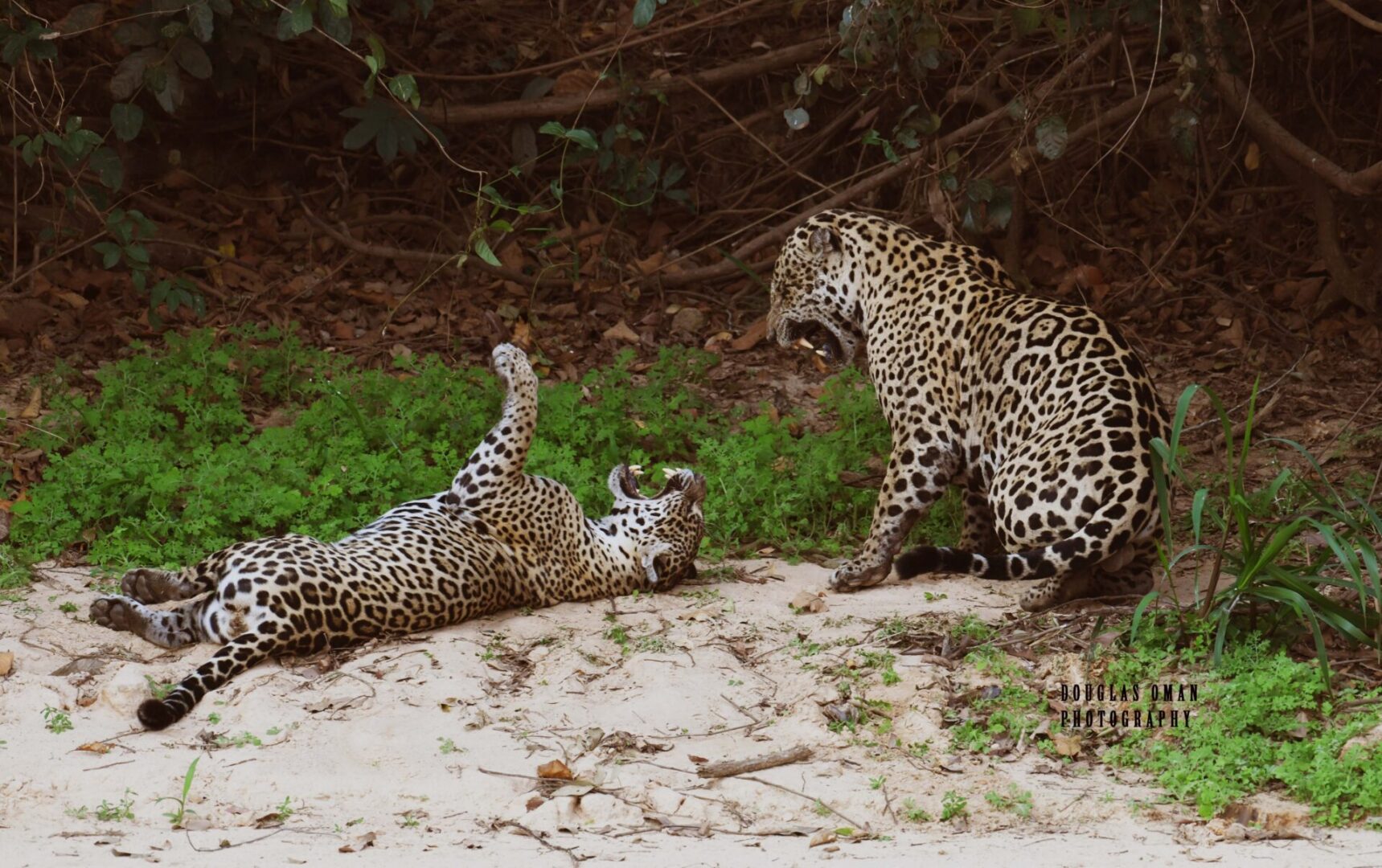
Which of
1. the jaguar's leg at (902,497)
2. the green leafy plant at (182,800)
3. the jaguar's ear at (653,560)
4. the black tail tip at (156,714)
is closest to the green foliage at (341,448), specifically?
the jaguar's leg at (902,497)

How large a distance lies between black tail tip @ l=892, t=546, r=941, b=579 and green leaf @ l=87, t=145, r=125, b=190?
522 centimetres

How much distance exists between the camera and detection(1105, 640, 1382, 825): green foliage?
14.6 ft

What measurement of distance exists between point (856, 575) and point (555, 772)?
2.30 metres

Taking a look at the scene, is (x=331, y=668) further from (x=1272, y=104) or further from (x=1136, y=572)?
(x=1272, y=104)

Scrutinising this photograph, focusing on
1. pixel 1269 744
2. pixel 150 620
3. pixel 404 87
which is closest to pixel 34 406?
pixel 150 620

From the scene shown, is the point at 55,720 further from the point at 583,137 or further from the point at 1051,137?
the point at 1051,137

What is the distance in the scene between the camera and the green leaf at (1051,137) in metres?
7.35

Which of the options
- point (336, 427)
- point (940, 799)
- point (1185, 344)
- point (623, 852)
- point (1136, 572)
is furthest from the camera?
point (1185, 344)

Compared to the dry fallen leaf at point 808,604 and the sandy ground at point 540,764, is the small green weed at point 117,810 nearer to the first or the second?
the sandy ground at point 540,764

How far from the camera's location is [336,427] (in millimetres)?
7848

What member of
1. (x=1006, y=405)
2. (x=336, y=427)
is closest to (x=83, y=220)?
(x=336, y=427)

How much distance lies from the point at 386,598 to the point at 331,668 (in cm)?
37

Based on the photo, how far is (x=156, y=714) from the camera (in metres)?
5.09

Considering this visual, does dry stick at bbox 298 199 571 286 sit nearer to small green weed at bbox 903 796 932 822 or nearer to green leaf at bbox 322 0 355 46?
green leaf at bbox 322 0 355 46
